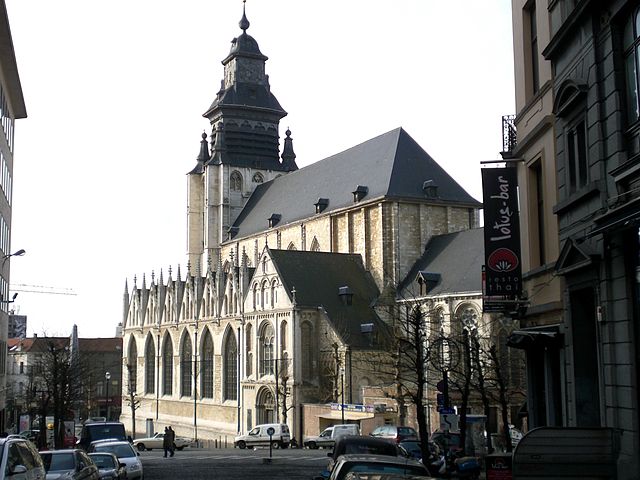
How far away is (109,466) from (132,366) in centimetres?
7082

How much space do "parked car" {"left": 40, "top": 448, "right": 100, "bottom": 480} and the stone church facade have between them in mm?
41149

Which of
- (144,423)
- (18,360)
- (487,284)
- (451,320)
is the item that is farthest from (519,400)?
(18,360)

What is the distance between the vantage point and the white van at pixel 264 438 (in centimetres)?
5216

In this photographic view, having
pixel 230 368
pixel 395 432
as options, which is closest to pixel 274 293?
pixel 230 368

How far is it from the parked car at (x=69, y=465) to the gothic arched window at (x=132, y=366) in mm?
70301

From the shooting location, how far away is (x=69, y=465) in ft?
52.2

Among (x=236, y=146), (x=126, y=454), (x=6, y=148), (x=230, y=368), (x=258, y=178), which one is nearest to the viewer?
(x=126, y=454)

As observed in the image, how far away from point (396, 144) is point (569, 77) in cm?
5097

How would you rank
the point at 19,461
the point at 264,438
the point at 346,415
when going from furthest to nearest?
the point at 346,415, the point at 264,438, the point at 19,461

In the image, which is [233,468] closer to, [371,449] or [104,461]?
[104,461]

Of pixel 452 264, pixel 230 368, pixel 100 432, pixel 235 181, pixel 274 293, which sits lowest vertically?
pixel 100 432

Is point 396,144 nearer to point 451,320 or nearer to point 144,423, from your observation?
point 451,320

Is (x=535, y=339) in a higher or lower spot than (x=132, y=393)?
higher

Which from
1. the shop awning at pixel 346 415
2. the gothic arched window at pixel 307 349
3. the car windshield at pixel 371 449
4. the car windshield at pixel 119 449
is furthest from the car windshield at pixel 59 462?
the gothic arched window at pixel 307 349
